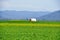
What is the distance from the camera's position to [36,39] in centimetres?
1662

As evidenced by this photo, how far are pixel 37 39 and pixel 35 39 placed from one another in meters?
0.17

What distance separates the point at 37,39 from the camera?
16.6 m

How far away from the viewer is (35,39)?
16.6 m

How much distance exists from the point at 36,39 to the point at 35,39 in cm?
9

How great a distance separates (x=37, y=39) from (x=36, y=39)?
0.30ft
